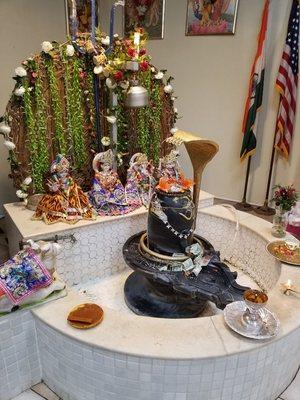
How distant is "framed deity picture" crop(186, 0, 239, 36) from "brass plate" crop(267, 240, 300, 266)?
3.14 metres

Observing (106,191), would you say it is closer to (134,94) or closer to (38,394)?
(134,94)

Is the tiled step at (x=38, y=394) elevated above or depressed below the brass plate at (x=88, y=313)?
below

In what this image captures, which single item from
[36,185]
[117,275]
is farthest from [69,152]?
[117,275]

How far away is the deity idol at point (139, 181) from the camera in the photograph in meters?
2.94

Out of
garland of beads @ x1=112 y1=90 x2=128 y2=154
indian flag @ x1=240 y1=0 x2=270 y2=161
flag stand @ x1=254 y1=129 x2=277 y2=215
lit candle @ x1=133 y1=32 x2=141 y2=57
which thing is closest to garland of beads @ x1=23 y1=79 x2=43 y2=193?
garland of beads @ x1=112 y1=90 x2=128 y2=154

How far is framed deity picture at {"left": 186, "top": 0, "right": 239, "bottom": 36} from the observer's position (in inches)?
163

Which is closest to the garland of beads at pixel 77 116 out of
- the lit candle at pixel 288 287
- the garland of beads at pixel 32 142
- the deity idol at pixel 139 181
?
the garland of beads at pixel 32 142

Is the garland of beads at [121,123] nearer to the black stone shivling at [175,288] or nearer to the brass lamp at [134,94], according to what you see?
the brass lamp at [134,94]

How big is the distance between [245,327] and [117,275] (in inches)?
59.1

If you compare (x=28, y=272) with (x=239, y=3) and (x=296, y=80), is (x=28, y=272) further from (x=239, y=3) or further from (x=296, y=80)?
(x=239, y=3)

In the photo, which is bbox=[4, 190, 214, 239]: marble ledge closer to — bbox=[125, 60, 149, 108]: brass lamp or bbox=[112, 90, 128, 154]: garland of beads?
bbox=[112, 90, 128, 154]: garland of beads

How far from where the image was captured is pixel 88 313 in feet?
5.46

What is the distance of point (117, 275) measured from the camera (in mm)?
2865

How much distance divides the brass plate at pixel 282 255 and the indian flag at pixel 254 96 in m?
2.20
